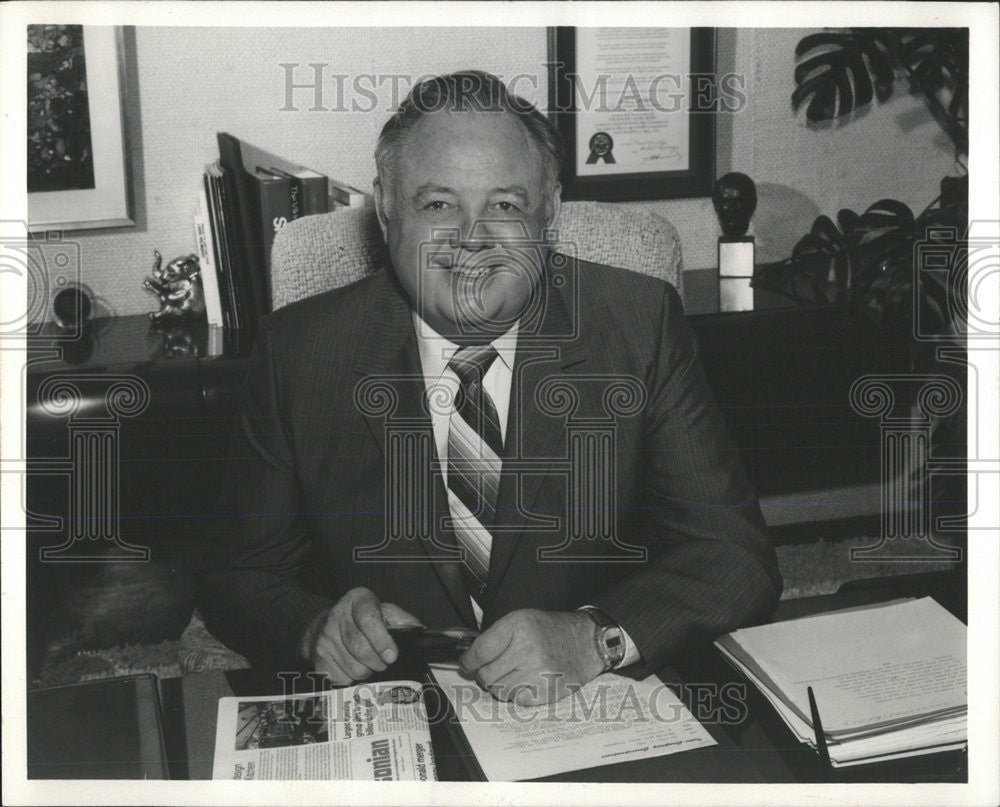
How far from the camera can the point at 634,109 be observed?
1.49 meters

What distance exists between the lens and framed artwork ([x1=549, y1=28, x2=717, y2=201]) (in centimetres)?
135

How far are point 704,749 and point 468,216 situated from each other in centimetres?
76

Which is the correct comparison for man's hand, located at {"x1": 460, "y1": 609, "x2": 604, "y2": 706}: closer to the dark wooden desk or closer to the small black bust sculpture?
the dark wooden desk

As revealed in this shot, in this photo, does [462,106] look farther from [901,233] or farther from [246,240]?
[901,233]

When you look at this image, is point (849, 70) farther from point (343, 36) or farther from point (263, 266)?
point (263, 266)

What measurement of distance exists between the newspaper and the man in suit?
203mm

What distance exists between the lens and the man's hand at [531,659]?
3.61ft

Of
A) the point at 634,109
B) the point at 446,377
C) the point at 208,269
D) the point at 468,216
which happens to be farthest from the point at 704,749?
the point at 208,269

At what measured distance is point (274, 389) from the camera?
1.38 m

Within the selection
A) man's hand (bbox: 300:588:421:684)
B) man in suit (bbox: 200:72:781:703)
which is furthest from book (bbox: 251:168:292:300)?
man's hand (bbox: 300:588:421:684)

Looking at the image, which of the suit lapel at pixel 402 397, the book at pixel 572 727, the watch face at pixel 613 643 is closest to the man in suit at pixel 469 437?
the suit lapel at pixel 402 397

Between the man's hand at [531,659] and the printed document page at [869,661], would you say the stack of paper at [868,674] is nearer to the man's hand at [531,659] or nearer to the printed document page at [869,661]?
the printed document page at [869,661]

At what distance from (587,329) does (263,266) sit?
56 cm

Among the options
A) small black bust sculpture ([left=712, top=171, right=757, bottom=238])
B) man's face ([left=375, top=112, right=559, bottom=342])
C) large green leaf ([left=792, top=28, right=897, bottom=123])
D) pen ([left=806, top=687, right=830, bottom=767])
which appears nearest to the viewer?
pen ([left=806, top=687, right=830, bottom=767])
